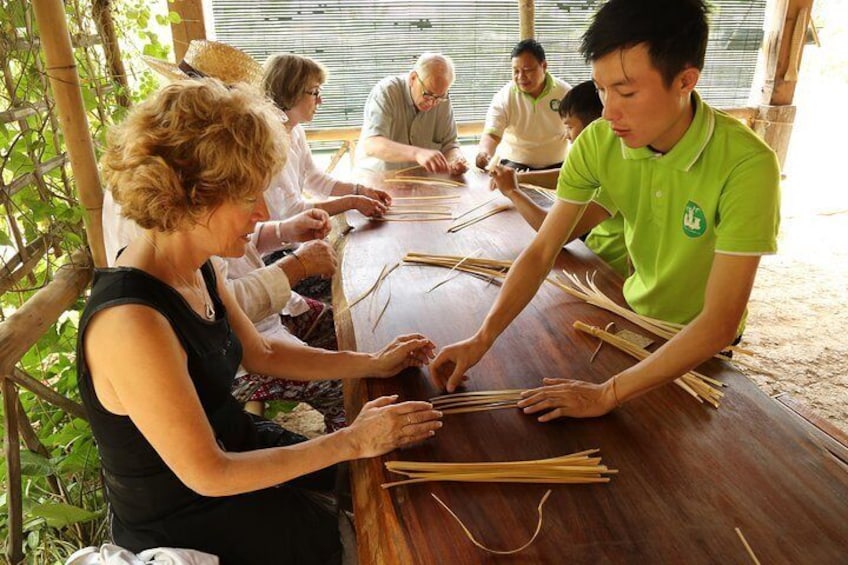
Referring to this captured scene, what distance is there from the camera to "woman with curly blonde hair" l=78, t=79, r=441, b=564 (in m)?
1.10

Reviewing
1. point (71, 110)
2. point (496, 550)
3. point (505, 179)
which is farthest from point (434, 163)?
point (496, 550)

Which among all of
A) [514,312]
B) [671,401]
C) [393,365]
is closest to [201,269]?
[393,365]

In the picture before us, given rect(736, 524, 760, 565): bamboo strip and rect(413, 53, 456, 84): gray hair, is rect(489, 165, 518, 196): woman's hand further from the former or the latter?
rect(736, 524, 760, 565): bamboo strip

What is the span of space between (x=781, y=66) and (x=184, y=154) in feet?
23.2

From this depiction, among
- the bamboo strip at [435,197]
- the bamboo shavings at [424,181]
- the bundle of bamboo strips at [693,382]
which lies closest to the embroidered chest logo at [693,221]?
the bundle of bamboo strips at [693,382]

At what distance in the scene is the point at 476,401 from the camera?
1.27m

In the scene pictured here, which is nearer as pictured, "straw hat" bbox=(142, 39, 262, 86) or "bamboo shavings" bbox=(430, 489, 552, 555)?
"bamboo shavings" bbox=(430, 489, 552, 555)

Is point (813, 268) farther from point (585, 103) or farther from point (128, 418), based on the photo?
point (128, 418)

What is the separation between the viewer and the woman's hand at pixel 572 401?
1200 mm

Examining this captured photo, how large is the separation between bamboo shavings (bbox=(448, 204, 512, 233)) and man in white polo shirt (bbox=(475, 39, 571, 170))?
1650mm

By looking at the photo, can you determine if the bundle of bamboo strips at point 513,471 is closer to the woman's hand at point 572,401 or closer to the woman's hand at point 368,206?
the woman's hand at point 572,401

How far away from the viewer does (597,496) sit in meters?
1.00

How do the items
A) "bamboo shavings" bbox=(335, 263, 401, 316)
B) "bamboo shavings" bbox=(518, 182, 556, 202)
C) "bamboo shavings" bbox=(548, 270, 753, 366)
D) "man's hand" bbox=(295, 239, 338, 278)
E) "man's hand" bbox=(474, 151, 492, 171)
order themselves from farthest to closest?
"man's hand" bbox=(474, 151, 492, 171), "bamboo shavings" bbox=(518, 182, 556, 202), "man's hand" bbox=(295, 239, 338, 278), "bamboo shavings" bbox=(335, 263, 401, 316), "bamboo shavings" bbox=(548, 270, 753, 366)

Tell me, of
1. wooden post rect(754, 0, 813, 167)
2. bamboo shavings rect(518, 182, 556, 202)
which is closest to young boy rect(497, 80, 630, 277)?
bamboo shavings rect(518, 182, 556, 202)
